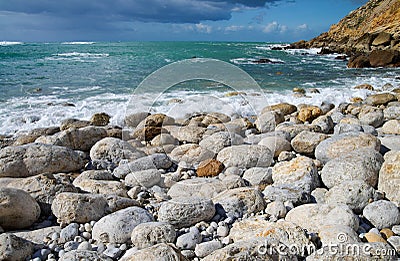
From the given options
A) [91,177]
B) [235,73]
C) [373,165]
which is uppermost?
[235,73]

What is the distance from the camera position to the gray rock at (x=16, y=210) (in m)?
2.70

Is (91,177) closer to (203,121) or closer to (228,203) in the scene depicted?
(228,203)

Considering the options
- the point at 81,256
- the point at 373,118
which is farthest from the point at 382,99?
the point at 81,256

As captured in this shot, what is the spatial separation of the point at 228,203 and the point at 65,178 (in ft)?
6.27

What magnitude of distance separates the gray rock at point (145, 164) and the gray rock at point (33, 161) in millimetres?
659

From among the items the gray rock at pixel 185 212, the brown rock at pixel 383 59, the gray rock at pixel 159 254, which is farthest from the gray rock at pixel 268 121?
the brown rock at pixel 383 59

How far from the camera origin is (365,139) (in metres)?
3.96

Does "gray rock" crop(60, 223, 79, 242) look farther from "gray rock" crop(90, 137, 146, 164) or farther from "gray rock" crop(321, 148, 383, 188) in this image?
"gray rock" crop(321, 148, 383, 188)

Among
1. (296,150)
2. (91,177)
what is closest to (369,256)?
(296,150)

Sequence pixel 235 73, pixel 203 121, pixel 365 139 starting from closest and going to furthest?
pixel 365 139, pixel 203 121, pixel 235 73

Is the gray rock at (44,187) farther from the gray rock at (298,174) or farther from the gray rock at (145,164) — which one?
the gray rock at (298,174)

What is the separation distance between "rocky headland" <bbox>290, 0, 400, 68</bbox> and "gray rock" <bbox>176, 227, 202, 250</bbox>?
20.9 metres

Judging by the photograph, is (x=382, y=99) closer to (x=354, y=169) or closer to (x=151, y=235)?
(x=354, y=169)

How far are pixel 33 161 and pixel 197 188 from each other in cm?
211
